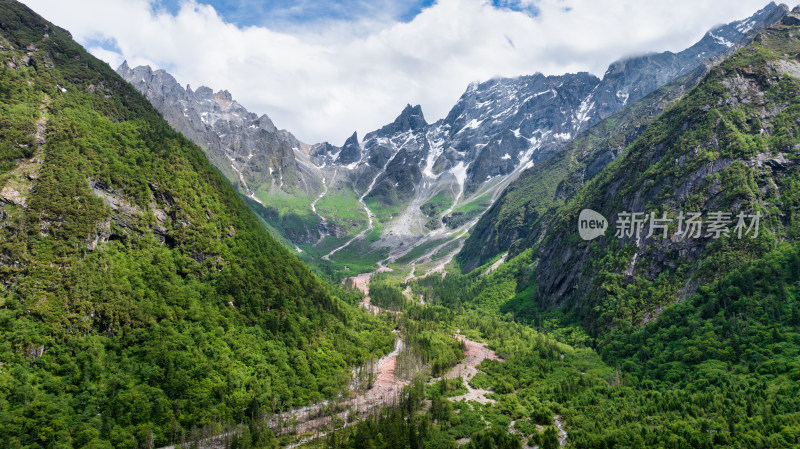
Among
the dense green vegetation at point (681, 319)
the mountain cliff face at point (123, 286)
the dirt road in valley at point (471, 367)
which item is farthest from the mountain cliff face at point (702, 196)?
the mountain cliff face at point (123, 286)

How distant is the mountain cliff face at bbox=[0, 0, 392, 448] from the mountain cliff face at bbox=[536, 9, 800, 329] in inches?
3141

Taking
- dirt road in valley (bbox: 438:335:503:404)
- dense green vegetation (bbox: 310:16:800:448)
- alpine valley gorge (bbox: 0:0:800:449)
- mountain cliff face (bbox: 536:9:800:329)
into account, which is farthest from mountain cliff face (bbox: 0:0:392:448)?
mountain cliff face (bbox: 536:9:800:329)

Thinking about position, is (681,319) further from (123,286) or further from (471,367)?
(123,286)

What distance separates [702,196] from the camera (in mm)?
138500

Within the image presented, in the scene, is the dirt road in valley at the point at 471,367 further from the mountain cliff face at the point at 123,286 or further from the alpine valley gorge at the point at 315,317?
the mountain cliff face at the point at 123,286

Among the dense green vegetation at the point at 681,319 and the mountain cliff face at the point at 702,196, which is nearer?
the dense green vegetation at the point at 681,319

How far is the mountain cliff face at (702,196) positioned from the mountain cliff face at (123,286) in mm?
79792

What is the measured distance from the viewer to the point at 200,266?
383ft

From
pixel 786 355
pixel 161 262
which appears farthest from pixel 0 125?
pixel 786 355

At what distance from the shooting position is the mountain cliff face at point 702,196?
124562 millimetres

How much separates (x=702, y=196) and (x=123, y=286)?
162m

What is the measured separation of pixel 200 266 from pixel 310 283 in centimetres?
4223

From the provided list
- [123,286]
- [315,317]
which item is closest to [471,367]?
[315,317]

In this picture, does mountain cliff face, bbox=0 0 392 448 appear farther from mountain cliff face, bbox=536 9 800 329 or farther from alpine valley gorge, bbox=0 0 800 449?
mountain cliff face, bbox=536 9 800 329
